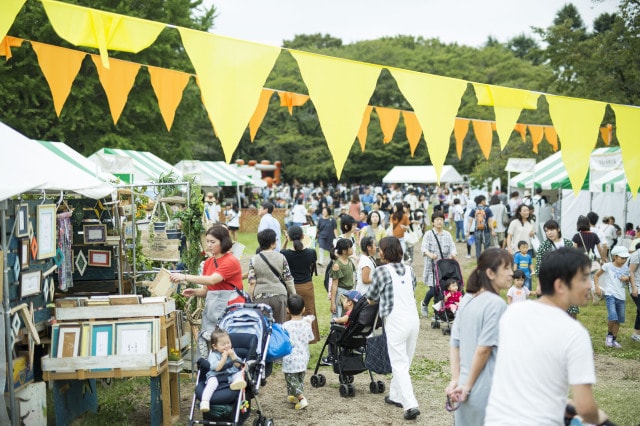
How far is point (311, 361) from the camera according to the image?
7.66 meters

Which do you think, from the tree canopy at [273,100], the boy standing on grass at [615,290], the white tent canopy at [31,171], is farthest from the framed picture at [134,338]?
the tree canopy at [273,100]

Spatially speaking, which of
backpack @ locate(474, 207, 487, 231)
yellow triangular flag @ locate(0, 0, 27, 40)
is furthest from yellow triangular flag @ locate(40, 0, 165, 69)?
backpack @ locate(474, 207, 487, 231)

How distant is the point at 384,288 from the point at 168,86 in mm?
3887

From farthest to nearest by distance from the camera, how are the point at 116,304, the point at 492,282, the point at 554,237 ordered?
the point at 554,237 < the point at 116,304 < the point at 492,282

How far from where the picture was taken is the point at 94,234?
6219 millimetres

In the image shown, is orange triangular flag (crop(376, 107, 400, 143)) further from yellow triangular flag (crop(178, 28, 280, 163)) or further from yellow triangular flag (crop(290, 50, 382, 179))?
yellow triangular flag (crop(178, 28, 280, 163))

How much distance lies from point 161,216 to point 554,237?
5029 millimetres

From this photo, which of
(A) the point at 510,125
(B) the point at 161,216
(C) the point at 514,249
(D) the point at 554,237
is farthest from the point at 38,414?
(C) the point at 514,249

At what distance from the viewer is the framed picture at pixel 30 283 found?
16.0ft

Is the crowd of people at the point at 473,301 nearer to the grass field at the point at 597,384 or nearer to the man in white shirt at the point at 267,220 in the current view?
the man in white shirt at the point at 267,220

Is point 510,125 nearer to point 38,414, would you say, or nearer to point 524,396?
point 524,396

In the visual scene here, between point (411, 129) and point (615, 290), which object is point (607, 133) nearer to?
point (411, 129)

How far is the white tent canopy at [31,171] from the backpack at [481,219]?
425 inches

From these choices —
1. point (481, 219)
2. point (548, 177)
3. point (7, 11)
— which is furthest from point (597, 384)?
point (548, 177)
